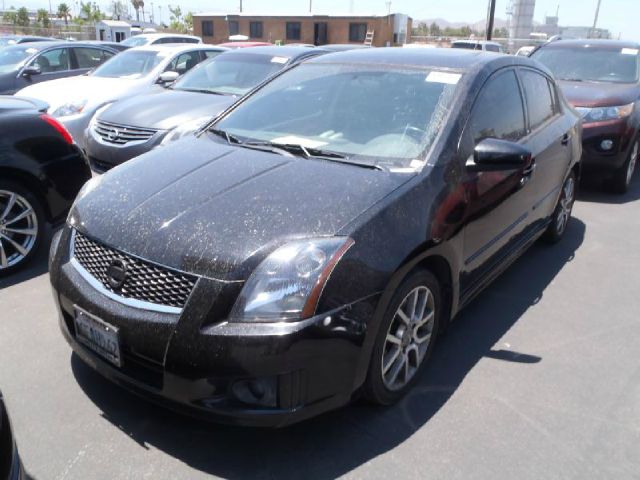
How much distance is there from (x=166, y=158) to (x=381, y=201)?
135 centimetres

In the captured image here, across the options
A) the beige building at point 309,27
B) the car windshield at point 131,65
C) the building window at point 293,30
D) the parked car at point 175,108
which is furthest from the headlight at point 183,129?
the building window at point 293,30

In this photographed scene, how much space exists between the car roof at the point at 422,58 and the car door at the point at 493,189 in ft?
0.45

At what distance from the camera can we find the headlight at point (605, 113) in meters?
6.76

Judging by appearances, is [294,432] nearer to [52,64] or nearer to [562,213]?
[562,213]

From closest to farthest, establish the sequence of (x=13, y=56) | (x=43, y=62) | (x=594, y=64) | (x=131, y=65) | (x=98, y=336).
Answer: (x=98, y=336) → (x=594, y=64) → (x=131, y=65) → (x=43, y=62) → (x=13, y=56)

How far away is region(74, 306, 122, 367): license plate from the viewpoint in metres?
2.41

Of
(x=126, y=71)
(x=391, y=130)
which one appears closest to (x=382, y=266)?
(x=391, y=130)

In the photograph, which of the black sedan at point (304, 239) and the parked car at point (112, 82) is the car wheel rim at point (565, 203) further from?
the parked car at point (112, 82)

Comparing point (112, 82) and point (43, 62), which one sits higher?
point (43, 62)

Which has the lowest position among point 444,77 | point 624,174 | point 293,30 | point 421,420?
point 421,420

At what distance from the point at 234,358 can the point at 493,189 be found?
195 cm

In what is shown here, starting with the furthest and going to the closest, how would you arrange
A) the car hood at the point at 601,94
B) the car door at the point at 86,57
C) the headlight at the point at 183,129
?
the car door at the point at 86,57 → the car hood at the point at 601,94 → the headlight at the point at 183,129

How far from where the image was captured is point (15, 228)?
4.27 m

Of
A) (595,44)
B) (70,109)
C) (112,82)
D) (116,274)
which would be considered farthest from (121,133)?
(595,44)
